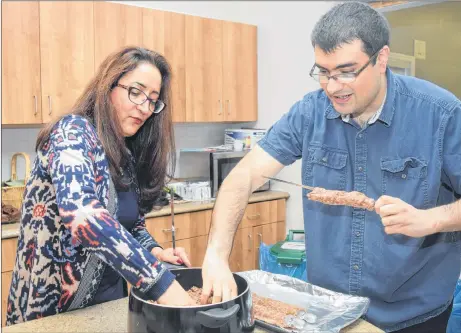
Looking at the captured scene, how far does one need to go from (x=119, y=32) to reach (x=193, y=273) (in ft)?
8.48

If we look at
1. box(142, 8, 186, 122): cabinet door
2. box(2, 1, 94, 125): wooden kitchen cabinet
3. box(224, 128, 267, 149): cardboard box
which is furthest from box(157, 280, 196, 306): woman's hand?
box(224, 128, 267, 149): cardboard box

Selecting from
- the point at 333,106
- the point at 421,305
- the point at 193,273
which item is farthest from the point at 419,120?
the point at 193,273

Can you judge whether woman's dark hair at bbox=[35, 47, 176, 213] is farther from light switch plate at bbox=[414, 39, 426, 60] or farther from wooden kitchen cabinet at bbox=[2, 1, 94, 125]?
light switch plate at bbox=[414, 39, 426, 60]

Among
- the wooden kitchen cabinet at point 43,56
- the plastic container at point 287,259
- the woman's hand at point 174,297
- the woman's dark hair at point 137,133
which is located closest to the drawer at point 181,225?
the plastic container at point 287,259

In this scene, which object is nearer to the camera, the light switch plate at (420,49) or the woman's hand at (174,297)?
the woman's hand at (174,297)

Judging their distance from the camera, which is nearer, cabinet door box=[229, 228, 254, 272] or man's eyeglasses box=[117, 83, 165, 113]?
man's eyeglasses box=[117, 83, 165, 113]

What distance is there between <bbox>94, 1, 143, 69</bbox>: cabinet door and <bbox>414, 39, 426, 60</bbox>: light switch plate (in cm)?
194

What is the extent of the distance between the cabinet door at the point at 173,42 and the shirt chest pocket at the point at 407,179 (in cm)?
235

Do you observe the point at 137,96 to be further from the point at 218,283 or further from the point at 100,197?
the point at 218,283

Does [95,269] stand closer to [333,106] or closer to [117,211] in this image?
[117,211]

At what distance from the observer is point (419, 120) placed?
58.1 inches

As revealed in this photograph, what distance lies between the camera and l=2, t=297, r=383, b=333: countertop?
3.96 feet

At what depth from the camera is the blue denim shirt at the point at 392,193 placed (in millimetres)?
1459

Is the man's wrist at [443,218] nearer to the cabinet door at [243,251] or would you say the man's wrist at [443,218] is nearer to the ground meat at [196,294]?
the ground meat at [196,294]
